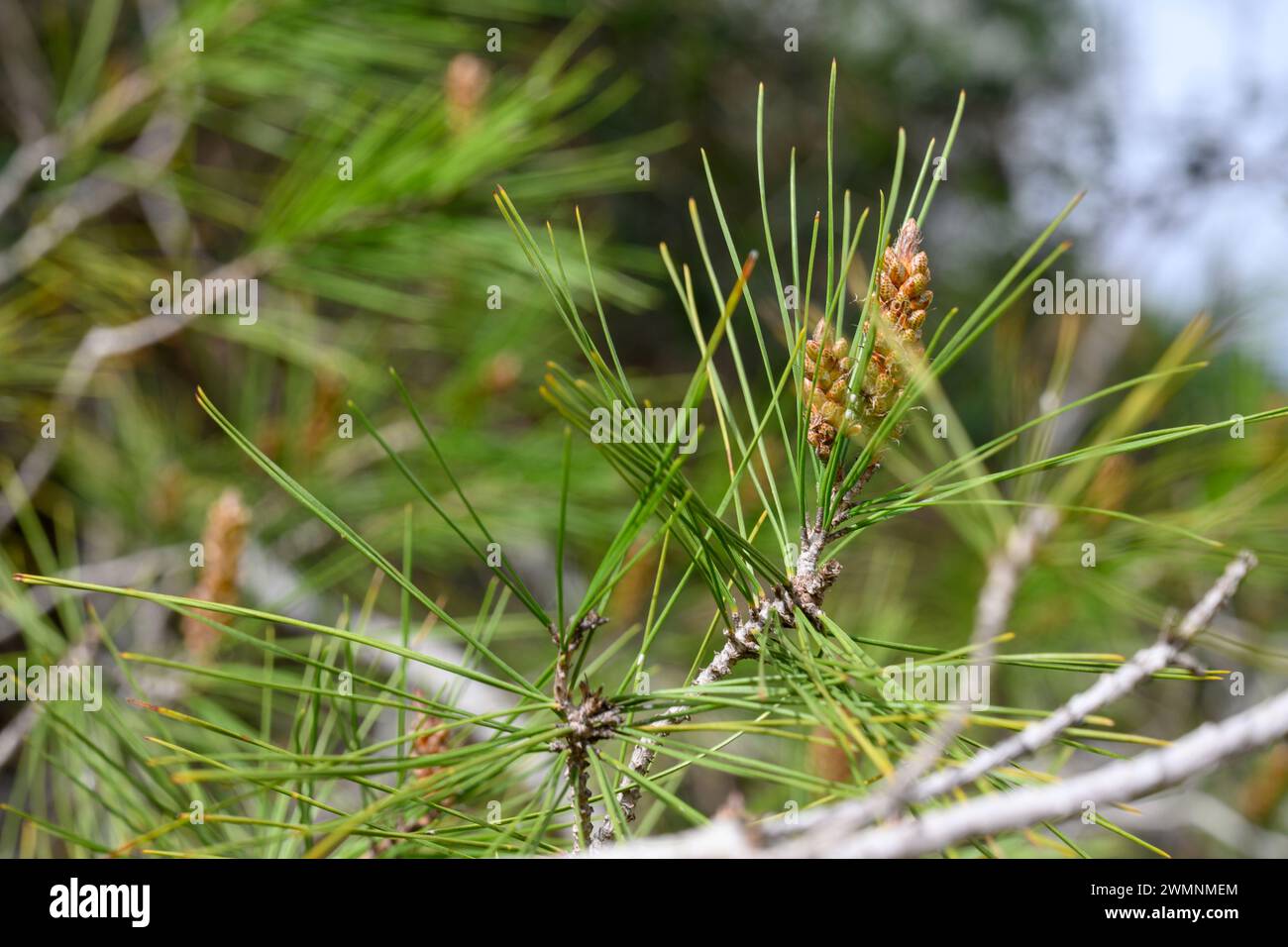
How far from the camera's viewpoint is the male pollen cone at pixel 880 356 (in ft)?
1.16

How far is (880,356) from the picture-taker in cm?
37

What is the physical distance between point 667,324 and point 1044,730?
168 cm
